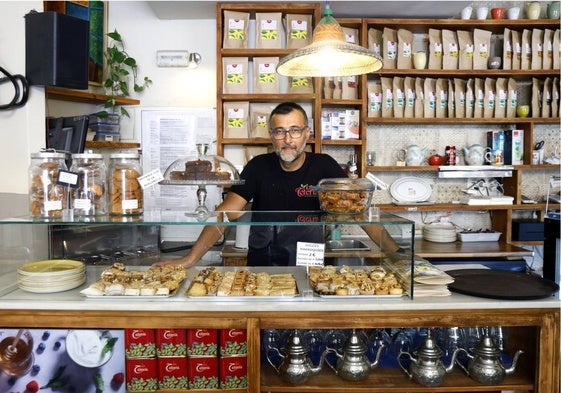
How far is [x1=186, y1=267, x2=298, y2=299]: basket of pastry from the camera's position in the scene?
163cm

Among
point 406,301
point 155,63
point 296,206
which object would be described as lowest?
point 406,301

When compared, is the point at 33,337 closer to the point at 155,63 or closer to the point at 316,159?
the point at 316,159

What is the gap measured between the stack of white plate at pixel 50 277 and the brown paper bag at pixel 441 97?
3.19 meters

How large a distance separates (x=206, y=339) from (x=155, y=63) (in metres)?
3.10

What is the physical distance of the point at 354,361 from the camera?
1622 millimetres

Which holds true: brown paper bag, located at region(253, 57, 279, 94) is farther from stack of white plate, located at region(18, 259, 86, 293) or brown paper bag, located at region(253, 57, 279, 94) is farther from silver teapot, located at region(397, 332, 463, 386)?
silver teapot, located at region(397, 332, 463, 386)

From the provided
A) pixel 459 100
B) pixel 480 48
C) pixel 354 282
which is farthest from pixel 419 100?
pixel 354 282

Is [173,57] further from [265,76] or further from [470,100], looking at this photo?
[470,100]

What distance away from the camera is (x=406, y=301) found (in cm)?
160

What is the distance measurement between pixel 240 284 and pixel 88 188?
2.32ft

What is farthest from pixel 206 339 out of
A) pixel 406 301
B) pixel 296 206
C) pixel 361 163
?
pixel 361 163

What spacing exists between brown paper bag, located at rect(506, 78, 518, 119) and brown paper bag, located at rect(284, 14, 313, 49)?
1.80 m

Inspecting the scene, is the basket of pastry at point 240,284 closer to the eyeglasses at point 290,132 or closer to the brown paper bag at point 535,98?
the eyeglasses at point 290,132

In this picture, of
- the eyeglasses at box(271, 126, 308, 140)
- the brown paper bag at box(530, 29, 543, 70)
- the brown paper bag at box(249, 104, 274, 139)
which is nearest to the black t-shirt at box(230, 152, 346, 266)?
the eyeglasses at box(271, 126, 308, 140)
